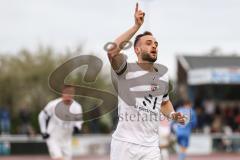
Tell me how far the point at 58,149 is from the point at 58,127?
50 centimetres

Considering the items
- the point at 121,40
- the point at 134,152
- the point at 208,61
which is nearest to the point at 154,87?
the point at 134,152

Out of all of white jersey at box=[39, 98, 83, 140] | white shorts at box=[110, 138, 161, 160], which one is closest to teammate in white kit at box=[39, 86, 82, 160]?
white jersey at box=[39, 98, 83, 140]

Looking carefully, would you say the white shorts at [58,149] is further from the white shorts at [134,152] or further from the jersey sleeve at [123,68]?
the jersey sleeve at [123,68]

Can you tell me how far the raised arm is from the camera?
7008 mm

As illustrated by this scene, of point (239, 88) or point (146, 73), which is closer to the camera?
point (146, 73)

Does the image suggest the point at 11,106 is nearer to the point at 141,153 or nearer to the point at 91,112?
the point at 91,112

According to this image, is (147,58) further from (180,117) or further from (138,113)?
(180,117)

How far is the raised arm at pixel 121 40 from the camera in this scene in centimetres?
701

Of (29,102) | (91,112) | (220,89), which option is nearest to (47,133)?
(91,112)

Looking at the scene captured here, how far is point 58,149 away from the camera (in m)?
14.2

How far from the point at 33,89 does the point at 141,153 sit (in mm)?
35766

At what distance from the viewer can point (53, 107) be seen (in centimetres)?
1426

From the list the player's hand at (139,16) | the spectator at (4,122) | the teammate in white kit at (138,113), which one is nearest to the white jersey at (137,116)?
the teammate in white kit at (138,113)

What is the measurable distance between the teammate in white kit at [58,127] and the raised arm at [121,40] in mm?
6695
